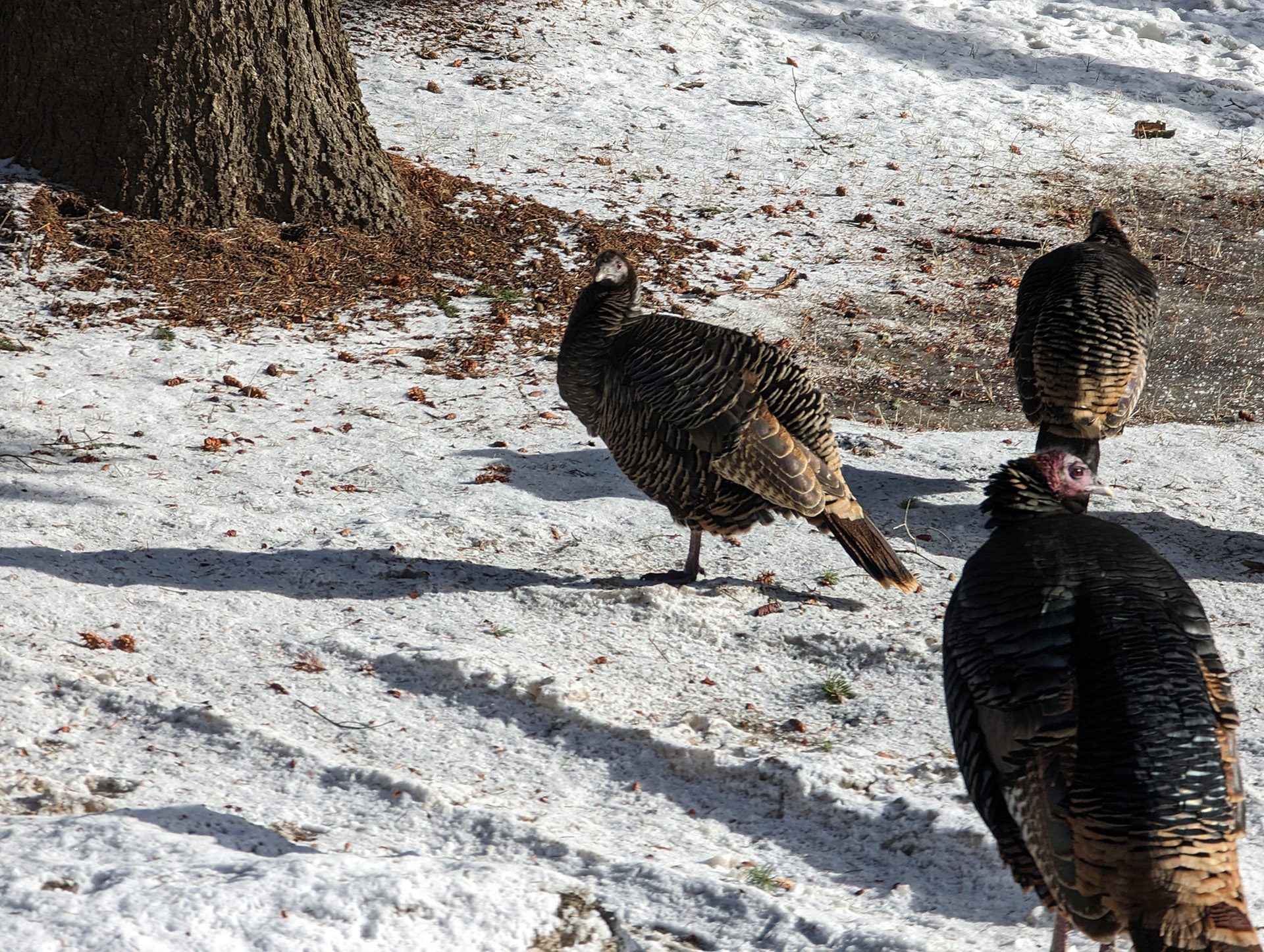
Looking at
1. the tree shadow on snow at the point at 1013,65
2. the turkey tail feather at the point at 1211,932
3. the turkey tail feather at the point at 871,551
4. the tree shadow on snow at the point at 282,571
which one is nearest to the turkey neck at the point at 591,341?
the tree shadow on snow at the point at 282,571

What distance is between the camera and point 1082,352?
5.27 meters

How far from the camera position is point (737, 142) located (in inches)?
397

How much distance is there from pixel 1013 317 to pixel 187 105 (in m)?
5.25

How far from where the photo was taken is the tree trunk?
7031 millimetres

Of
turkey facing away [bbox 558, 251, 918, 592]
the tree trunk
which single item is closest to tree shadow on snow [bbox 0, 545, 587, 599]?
turkey facing away [bbox 558, 251, 918, 592]

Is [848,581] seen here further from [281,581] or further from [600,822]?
[281,581]

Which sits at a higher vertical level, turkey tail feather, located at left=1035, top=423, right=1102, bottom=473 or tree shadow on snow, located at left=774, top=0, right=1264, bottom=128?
tree shadow on snow, located at left=774, top=0, right=1264, bottom=128

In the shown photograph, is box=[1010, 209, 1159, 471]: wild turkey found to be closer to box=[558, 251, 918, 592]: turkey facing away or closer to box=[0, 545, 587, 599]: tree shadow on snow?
box=[558, 251, 918, 592]: turkey facing away

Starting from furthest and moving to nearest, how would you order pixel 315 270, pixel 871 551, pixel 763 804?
pixel 315 270 < pixel 871 551 < pixel 763 804

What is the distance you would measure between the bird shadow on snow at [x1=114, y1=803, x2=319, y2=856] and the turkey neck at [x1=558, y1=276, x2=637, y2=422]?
7.45ft

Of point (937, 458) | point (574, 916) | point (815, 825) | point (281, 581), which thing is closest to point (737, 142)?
point (937, 458)

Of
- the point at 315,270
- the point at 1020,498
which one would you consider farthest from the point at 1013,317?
the point at 1020,498

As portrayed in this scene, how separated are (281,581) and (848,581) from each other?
2249mm

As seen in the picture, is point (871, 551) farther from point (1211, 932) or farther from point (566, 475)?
point (1211, 932)
